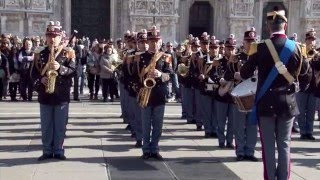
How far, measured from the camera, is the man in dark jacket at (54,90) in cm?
813

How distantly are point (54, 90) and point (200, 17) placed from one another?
68.5 feet

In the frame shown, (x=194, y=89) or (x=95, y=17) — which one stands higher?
(x=95, y=17)

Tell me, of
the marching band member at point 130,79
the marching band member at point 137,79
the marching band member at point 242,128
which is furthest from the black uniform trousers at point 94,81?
the marching band member at point 242,128

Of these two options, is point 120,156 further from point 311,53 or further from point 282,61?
point 311,53

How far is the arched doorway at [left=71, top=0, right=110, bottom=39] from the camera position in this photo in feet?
87.4

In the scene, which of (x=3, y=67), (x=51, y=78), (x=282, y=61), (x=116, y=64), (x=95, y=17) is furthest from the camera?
(x=95, y=17)

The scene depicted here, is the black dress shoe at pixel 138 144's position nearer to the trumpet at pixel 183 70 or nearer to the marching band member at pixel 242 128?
the marching band member at pixel 242 128

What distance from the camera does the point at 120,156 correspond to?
28.6ft

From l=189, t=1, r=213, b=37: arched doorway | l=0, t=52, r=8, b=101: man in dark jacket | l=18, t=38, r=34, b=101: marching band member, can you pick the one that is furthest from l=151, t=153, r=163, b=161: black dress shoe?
l=189, t=1, r=213, b=37: arched doorway

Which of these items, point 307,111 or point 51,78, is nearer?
point 51,78

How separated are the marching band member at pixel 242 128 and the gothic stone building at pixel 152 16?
17.7 m

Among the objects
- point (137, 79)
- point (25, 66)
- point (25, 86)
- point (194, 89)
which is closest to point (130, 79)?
point (137, 79)

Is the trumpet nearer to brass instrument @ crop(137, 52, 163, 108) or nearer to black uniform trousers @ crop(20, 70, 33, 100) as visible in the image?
brass instrument @ crop(137, 52, 163, 108)

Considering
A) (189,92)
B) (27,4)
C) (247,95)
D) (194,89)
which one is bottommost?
(189,92)
